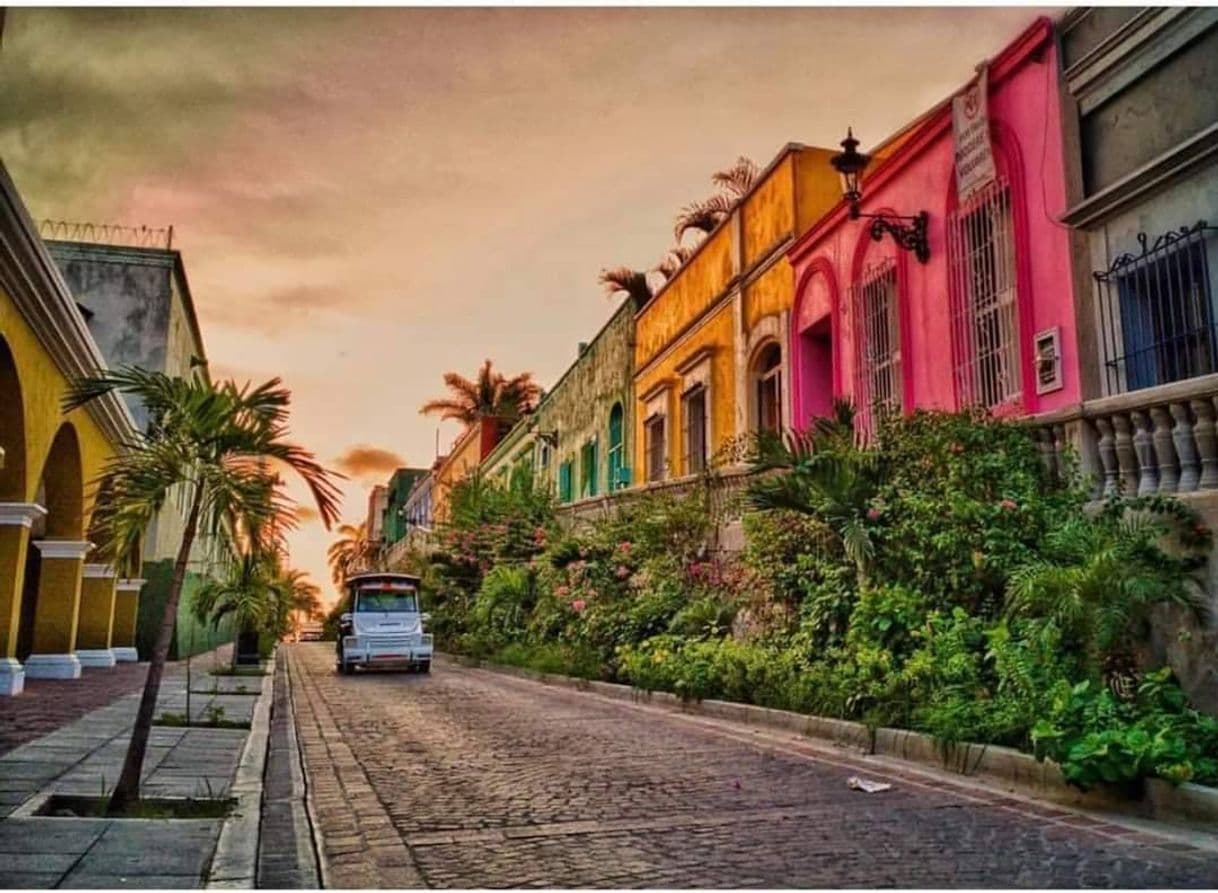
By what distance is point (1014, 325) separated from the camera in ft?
36.1

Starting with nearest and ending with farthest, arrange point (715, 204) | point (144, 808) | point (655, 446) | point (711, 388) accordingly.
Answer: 1. point (144, 808)
2. point (711, 388)
3. point (655, 446)
4. point (715, 204)

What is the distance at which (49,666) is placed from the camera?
16.7m

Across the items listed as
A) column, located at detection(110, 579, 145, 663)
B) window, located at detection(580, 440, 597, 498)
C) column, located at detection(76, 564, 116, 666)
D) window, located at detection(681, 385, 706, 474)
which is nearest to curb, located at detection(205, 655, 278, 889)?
window, located at detection(681, 385, 706, 474)

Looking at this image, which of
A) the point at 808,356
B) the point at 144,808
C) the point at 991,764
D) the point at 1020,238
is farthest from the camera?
the point at 808,356

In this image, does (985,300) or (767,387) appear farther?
(767,387)

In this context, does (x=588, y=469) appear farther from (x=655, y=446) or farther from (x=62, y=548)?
(x=62, y=548)

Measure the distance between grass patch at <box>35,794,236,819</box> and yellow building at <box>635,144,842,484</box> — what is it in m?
11.1

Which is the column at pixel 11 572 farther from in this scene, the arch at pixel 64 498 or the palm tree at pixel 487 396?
the palm tree at pixel 487 396

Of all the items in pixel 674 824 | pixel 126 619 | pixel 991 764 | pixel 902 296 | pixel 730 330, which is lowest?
pixel 674 824

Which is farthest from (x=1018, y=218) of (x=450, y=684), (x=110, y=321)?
(x=110, y=321)

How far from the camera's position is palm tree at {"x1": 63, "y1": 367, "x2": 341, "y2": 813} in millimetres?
6598

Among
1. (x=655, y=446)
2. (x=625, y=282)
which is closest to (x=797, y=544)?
(x=655, y=446)

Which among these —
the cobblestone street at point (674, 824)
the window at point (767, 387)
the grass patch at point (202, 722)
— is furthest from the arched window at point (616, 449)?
the cobblestone street at point (674, 824)

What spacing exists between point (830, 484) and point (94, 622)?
16381 mm
